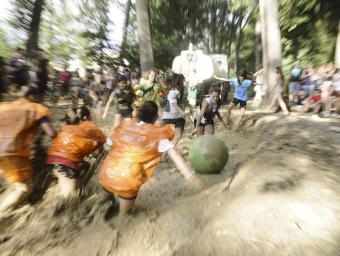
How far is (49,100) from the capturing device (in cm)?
1527

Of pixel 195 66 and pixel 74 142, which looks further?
pixel 195 66

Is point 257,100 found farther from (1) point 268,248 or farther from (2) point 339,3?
(1) point 268,248

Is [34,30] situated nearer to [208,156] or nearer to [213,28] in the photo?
[208,156]

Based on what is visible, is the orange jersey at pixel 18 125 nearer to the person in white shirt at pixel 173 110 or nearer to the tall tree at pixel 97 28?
the person in white shirt at pixel 173 110

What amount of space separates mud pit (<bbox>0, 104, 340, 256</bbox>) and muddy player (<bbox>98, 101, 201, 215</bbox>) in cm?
53

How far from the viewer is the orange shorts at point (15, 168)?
173 inches

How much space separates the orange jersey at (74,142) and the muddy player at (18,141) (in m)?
0.21

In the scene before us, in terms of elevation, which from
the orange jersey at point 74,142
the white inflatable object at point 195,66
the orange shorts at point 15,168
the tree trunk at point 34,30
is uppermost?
the tree trunk at point 34,30

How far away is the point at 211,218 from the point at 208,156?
6.86 feet

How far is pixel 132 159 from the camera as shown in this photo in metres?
4.23

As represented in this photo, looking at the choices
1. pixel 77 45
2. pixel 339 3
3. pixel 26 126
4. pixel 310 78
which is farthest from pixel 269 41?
pixel 77 45

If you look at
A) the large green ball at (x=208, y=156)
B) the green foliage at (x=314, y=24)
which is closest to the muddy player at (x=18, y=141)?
the large green ball at (x=208, y=156)

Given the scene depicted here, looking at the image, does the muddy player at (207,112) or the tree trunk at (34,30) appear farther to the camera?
the tree trunk at (34,30)

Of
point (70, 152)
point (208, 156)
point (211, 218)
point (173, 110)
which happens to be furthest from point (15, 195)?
point (173, 110)
